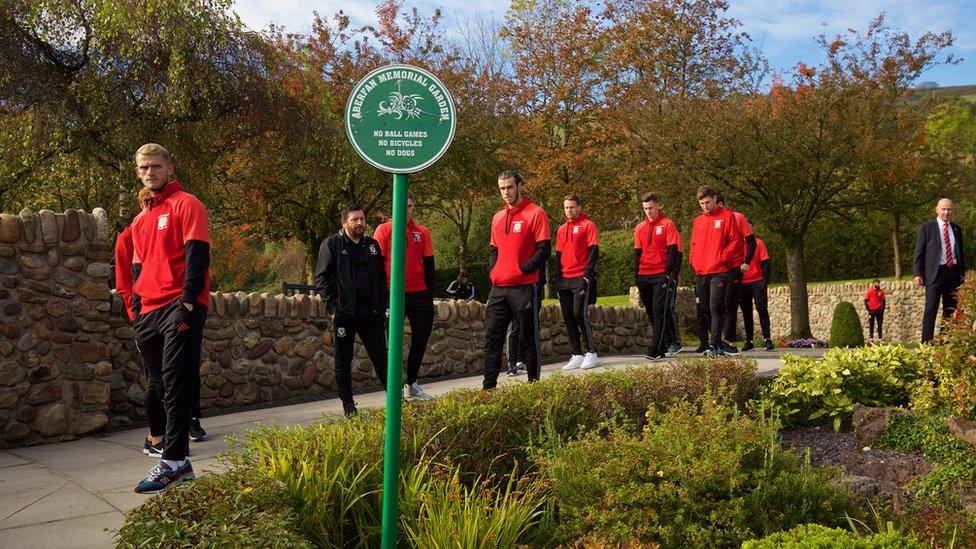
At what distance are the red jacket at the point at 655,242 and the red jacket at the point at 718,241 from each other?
0.30m

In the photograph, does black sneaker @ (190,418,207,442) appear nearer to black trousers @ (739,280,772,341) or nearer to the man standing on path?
the man standing on path

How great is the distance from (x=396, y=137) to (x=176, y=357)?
2220 millimetres

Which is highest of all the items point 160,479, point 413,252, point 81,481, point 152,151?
point 152,151

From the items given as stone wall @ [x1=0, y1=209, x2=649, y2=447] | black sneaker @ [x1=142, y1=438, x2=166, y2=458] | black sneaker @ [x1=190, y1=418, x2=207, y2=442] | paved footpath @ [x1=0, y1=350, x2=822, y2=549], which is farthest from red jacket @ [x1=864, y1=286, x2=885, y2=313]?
black sneaker @ [x1=142, y1=438, x2=166, y2=458]

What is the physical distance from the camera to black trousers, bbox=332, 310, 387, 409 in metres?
7.43

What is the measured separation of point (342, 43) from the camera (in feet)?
92.6

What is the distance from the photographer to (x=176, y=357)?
17.3 ft

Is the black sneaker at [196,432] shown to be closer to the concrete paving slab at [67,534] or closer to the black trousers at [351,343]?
the black trousers at [351,343]

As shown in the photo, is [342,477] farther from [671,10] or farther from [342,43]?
[671,10]

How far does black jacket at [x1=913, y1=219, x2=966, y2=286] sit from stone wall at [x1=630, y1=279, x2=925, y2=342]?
11.2m

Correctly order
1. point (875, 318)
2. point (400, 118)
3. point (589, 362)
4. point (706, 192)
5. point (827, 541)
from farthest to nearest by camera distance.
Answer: point (875, 318) → point (706, 192) → point (589, 362) → point (400, 118) → point (827, 541)

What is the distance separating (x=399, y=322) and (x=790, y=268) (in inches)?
822

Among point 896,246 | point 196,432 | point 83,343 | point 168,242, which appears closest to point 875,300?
point 896,246

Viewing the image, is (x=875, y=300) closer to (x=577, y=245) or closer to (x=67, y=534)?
(x=577, y=245)
